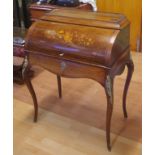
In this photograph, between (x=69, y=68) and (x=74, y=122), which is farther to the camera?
(x=74, y=122)

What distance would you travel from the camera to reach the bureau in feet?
4.75

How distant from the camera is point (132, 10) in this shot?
3.01 m

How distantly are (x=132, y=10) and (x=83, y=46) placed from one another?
177cm

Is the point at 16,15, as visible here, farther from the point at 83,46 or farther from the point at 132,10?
the point at 83,46

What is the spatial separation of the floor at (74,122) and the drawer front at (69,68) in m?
0.52

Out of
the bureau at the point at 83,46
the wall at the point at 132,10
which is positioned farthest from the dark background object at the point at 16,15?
the bureau at the point at 83,46

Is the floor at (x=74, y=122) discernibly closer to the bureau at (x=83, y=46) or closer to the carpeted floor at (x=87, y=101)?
the carpeted floor at (x=87, y=101)

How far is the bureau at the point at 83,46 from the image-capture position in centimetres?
145

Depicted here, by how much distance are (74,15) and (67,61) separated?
13.7 inches

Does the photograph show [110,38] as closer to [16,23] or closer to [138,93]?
[138,93]

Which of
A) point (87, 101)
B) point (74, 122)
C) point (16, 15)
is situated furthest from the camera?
point (16, 15)

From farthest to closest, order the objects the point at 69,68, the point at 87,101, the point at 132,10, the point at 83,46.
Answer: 1. the point at 132,10
2. the point at 87,101
3. the point at 69,68
4. the point at 83,46

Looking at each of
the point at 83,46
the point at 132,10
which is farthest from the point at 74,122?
the point at 132,10

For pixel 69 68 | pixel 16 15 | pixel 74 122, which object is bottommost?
pixel 74 122
